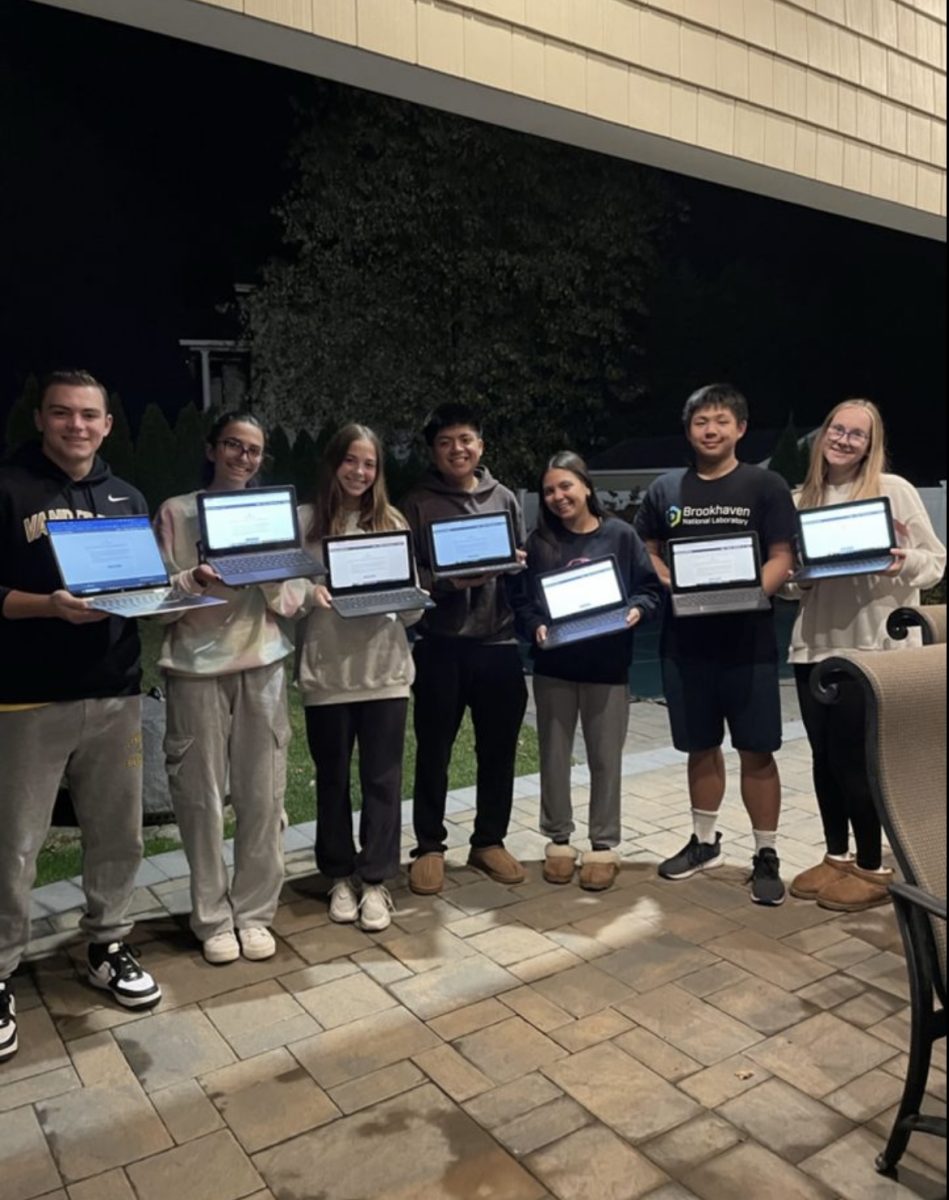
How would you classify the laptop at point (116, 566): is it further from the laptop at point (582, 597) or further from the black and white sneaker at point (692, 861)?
the black and white sneaker at point (692, 861)

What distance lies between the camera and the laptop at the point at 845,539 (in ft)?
10.3

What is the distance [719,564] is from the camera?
3.27m

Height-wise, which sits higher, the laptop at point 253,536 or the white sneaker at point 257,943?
the laptop at point 253,536

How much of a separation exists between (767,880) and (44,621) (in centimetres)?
246

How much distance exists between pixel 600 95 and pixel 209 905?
304 cm

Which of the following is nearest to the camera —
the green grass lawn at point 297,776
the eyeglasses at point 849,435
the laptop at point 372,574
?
the laptop at point 372,574

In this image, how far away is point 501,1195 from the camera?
6.40 feet

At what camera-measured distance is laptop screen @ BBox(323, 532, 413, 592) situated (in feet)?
9.98

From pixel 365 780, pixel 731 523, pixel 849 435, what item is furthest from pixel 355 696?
pixel 849 435

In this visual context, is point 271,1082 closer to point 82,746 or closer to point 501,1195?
point 501,1195

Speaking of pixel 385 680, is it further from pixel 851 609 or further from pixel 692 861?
pixel 851 609

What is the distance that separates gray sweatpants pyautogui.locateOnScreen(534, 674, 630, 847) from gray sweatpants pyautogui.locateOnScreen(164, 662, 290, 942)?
38.5 inches

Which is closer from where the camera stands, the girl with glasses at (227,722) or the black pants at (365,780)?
the girl with glasses at (227,722)

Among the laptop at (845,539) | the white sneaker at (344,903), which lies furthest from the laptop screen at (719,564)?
the white sneaker at (344,903)
